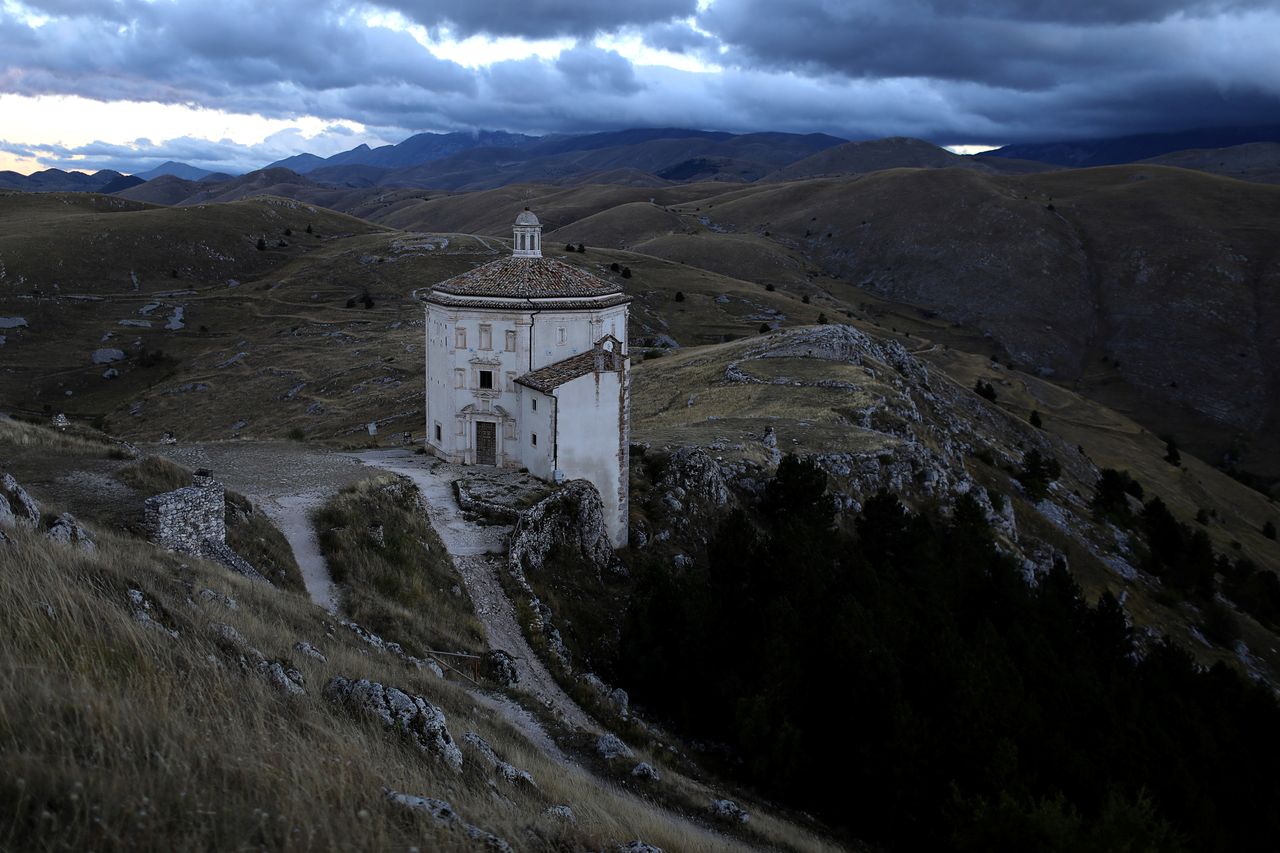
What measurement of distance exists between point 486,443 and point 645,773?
2203 cm

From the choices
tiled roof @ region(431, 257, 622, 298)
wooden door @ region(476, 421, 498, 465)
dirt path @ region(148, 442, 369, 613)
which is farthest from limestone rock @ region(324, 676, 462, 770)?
tiled roof @ region(431, 257, 622, 298)

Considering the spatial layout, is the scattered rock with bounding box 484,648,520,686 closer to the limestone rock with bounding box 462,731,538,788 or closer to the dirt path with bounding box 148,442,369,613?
the dirt path with bounding box 148,442,369,613

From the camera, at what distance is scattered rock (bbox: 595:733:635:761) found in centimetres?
1700

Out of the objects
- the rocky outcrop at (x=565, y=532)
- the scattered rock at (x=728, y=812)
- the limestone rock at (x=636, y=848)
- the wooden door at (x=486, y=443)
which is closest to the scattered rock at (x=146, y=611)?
the limestone rock at (x=636, y=848)

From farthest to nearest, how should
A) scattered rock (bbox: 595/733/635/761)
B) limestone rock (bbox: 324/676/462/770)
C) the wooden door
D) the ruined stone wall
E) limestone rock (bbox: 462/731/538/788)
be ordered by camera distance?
the wooden door < the ruined stone wall < scattered rock (bbox: 595/733/635/761) < limestone rock (bbox: 462/731/538/788) < limestone rock (bbox: 324/676/462/770)

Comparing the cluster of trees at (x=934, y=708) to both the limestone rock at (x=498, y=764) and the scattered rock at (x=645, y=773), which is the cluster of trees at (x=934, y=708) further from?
the limestone rock at (x=498, y=764)

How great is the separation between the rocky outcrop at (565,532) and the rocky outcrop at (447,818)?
2152 cm

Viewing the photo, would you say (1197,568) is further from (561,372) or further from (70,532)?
(70,532)

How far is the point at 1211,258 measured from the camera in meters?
157

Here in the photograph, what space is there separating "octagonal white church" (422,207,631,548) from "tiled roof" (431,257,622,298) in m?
0.05

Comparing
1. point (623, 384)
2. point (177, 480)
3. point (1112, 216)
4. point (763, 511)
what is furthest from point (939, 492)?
point (1112, 216)

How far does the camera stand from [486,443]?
36688 millimetres

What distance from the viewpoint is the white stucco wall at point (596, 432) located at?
3284 centimetres

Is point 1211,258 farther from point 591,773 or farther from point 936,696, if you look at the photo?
point 591,773
